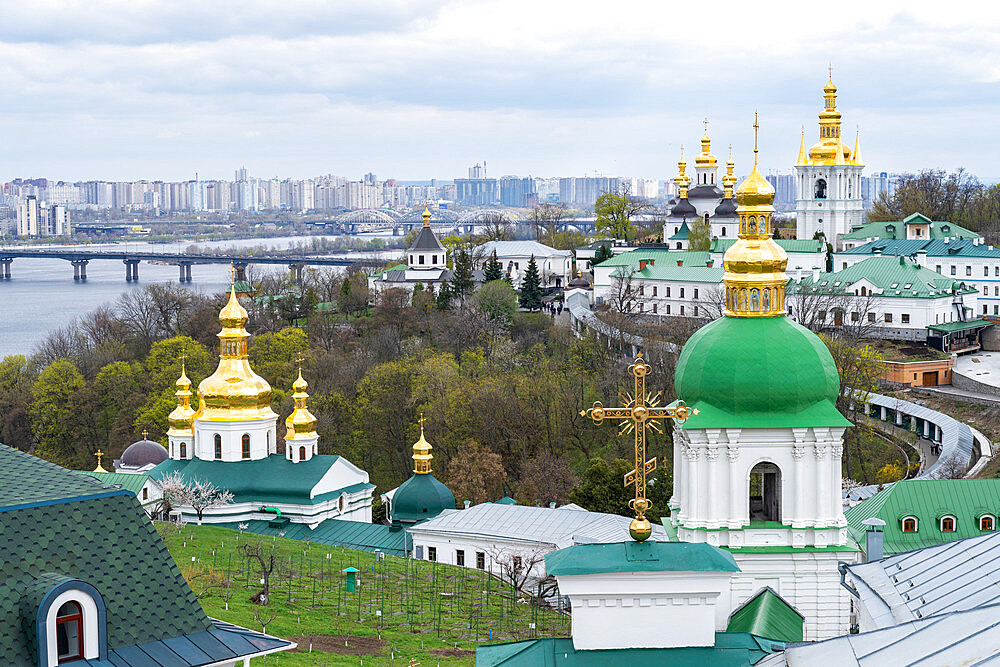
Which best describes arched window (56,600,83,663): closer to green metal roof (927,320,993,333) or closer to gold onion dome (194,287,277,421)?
gold onion dome (194,287,277,421)

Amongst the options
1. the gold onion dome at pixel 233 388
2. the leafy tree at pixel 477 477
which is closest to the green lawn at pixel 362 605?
the gold onion dome at pixel 233 388

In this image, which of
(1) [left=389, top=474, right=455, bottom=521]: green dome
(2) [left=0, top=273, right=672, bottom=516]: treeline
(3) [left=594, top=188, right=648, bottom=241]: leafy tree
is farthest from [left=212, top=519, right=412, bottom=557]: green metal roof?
(3) [left=594, top=188, right=648, bottom=241]: leafy tree

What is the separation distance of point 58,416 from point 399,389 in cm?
1235

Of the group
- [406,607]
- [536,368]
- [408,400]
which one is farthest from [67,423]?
[406,607]

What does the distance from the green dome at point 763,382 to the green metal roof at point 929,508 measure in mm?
9254

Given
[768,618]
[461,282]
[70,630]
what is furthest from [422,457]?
[461,282]

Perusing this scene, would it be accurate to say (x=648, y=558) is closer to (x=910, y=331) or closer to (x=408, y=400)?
(x=408, y=400)

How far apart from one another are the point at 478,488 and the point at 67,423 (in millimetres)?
18107

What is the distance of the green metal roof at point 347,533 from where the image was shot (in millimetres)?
28719

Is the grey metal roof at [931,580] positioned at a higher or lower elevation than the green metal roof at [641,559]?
lower

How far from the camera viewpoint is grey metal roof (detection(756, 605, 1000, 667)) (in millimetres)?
7840

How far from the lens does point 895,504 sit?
81.3ft

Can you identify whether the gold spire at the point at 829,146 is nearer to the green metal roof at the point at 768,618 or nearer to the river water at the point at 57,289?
the river water at the point at 57,289

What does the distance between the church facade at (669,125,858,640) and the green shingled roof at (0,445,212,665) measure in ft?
22.0
